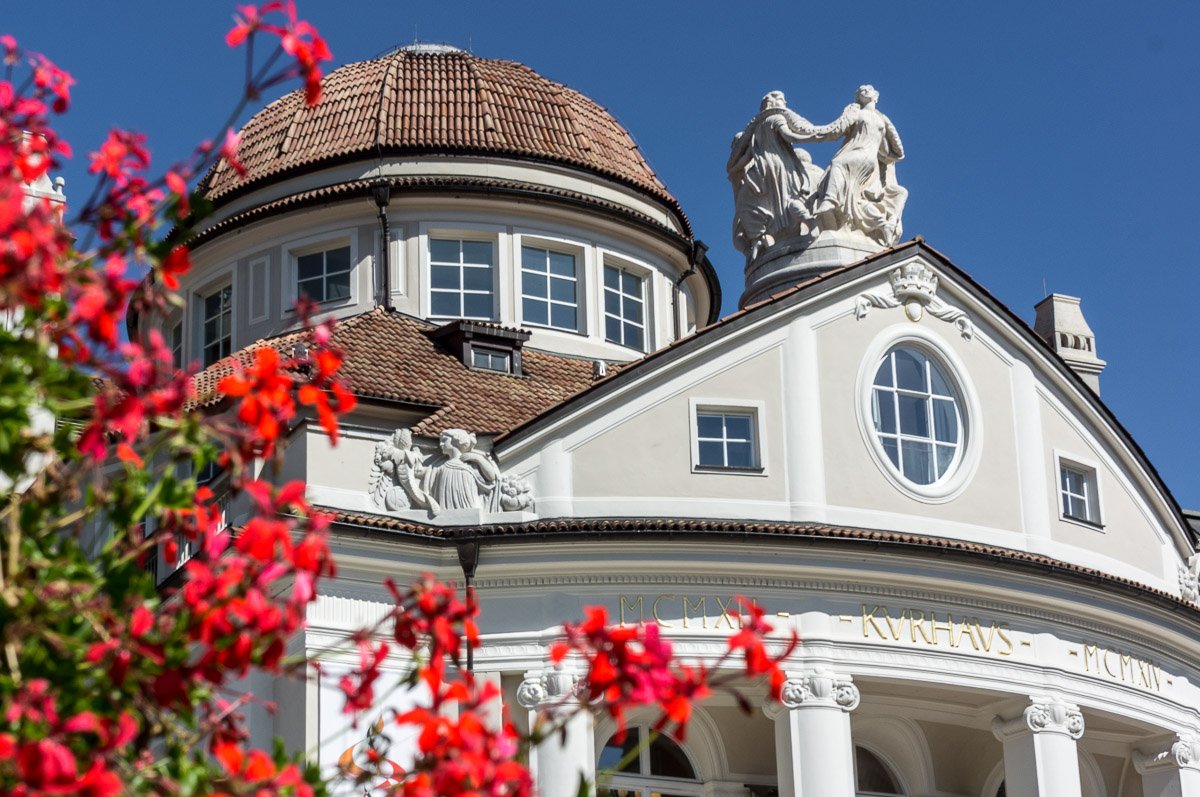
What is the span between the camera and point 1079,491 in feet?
96.9

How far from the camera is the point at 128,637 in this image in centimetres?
840

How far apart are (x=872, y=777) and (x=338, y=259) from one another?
40.1 feet

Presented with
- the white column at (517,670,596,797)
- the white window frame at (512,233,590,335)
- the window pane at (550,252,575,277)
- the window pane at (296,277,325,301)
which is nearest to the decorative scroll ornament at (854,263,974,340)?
the white column at (517,670,596,797)

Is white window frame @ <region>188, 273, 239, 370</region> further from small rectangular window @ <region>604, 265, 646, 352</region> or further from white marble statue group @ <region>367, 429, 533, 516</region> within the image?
white marble statue group @ <region>367, 429, 533, 516</region>

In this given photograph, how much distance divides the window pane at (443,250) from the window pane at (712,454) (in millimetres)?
9217

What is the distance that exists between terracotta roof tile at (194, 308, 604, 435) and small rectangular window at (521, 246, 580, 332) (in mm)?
1234

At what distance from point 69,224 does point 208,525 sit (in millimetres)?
1390

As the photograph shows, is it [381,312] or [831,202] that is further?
[381,312]

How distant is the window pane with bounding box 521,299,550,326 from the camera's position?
3456cm

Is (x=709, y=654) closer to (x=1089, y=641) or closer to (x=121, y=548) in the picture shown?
(x=1089, y=641)

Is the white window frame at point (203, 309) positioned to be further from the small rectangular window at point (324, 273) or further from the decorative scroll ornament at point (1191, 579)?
the decorative scroll ornament at point (1191, 579)

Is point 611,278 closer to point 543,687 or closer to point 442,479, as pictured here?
point 442,479

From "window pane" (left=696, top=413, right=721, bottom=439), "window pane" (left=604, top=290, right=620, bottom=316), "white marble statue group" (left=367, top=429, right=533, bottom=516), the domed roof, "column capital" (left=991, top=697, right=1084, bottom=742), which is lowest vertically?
"column capital" (left=991, top=697, right=1084, bottom=742)

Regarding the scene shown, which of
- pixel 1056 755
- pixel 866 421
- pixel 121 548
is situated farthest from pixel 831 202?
pixel 121 548
